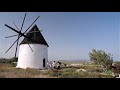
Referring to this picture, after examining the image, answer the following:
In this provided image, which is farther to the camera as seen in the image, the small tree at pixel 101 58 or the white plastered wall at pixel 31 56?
the white plastered wall at pixel 31 56

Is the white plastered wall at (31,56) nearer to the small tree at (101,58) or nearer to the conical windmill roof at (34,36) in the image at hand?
the conical windmill roof at (34,36)

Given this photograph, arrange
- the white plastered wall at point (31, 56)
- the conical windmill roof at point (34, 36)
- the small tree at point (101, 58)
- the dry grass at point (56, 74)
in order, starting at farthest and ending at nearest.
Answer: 1. the conical windmill roof at point (34, 36)
2. the white plastered wall at point (31, 56)
3. the small tree at point (101, 58)
4. the dry grass at point (56, 74)

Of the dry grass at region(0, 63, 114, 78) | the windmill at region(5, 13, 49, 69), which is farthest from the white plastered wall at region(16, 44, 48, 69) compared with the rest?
the dry grass at region(0, 63, 114, 78)

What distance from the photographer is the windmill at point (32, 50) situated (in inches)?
526

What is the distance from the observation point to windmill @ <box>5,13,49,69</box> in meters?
13.4

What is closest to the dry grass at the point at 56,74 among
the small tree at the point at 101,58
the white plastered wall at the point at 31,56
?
the small tree at the point at 101,58

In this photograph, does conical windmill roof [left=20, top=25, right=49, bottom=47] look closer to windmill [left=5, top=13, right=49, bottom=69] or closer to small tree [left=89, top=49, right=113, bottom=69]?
windmill [left=5, top=13, right=49, bottom=69]

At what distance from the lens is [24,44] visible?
45.4ft

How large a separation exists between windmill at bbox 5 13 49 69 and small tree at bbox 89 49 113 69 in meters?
3.99

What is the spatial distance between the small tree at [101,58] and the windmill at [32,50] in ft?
13.1

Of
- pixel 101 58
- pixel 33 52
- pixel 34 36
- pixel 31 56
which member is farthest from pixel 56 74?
pixel 34 36
